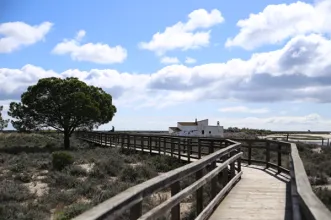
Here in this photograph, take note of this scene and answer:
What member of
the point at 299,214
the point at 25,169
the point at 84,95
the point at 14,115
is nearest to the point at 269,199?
the point at 299,214

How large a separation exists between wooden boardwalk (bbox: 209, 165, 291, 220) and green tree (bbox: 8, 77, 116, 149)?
103 feet

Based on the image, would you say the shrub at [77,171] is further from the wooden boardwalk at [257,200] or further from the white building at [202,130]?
the white building at [202,130]

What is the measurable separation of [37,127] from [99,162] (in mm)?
24734

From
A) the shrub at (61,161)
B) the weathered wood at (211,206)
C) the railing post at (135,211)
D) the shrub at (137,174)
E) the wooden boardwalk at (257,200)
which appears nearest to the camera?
the railing post at (135,211)

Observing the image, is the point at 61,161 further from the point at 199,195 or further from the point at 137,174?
the point at 199,195

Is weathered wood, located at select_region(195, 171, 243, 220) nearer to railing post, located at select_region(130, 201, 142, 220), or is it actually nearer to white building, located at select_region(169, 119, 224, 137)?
railing post, located at select_region(130, 201, 142, 220)

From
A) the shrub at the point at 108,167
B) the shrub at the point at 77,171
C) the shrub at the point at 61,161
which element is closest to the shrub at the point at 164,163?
the shrub at the point at 108,167

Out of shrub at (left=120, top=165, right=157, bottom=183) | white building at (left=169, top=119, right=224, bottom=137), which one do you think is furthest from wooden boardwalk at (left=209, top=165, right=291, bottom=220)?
white building at (left=169, top=119, right=224, bottom=137)

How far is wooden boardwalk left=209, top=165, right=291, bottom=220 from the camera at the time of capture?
7219 mm

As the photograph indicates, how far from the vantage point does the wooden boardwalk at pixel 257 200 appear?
23.7 ft

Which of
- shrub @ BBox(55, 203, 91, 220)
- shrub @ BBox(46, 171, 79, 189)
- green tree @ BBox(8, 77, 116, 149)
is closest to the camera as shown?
shrub @ BBox(55, 203, 91, 220)

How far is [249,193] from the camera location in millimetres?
9500

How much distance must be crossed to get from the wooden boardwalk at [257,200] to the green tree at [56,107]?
3146cm

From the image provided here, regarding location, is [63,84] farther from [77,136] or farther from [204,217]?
[204,217]
